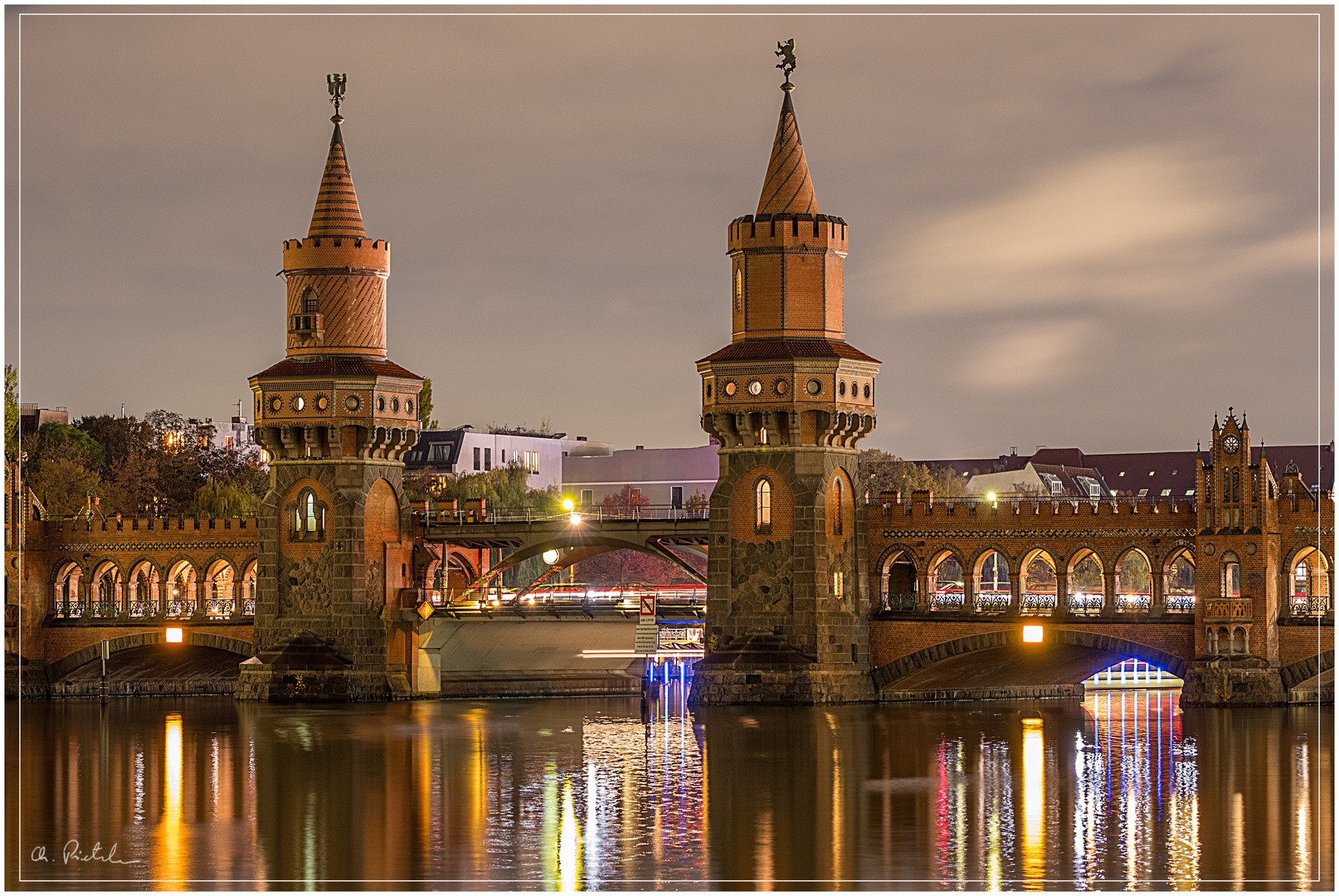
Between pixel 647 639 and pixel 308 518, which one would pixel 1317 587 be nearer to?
pixel 647 639

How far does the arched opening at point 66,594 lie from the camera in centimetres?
9031

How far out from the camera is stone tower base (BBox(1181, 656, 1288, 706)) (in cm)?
7050

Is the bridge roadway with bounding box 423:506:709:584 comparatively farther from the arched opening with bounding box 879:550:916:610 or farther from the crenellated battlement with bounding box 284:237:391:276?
the crenellated battlement with bounding box 284:237:391:276

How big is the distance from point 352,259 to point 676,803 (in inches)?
1428

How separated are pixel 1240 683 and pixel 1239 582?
333 centimetres

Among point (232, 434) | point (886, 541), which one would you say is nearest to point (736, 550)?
point (886, 541)

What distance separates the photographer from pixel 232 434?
14688 centimetres

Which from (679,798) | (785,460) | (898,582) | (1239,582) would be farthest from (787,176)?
(679,798)

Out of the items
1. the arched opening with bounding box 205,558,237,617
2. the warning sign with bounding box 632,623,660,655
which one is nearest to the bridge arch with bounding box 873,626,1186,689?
the warning sign with bounding box 632,623,660,655

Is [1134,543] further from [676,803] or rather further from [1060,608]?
[676,803]

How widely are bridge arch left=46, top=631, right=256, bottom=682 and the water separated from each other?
6701mm

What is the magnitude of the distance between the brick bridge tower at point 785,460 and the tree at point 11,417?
119ft
